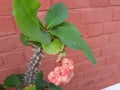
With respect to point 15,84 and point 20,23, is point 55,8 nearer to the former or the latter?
point 20,23

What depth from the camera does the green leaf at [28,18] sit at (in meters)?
0.40

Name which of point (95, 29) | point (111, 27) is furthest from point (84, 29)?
point (111, 27)

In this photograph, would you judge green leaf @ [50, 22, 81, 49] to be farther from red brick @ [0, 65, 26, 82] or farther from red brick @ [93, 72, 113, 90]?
red brick @ [93, 72, 113, 90]

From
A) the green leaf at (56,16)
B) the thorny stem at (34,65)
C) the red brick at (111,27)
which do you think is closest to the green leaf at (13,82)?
the thorny stem at (34,65)

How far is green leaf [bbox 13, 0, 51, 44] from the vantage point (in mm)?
396

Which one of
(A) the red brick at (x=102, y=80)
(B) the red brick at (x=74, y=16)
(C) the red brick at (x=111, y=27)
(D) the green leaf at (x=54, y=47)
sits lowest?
(A) the red brick at (x=102, y=80)

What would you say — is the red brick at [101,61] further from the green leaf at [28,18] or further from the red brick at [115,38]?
the green leaf at [28,18]

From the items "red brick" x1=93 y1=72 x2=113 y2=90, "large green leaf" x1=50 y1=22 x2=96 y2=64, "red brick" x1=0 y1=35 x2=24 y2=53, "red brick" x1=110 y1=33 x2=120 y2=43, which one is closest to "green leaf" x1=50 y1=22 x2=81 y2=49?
"large green leaf" x1=50 y1=22 x2=96 y2=64

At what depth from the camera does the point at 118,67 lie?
4.56ft

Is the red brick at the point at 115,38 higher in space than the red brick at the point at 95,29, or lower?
lower

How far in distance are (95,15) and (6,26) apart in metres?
0.48

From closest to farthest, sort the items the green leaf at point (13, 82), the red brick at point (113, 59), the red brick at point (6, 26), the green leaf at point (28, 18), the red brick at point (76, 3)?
the green leaf at point (28, 18)
the green leaf at point (13, 82)
the red brick at point (6, 26)
the red brick at point (76, 3)
the red brick at point (113, 59)

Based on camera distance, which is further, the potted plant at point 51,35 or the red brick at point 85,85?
the red brick at point 85,85

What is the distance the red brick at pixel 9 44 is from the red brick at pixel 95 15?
0.35m
